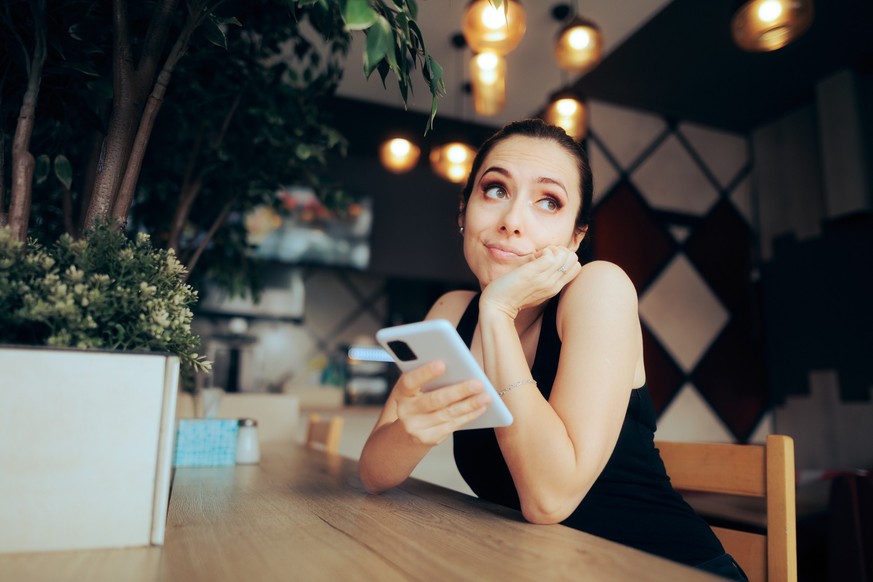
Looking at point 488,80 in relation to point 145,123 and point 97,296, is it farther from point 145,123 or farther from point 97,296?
point 97,296

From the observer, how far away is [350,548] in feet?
2.03

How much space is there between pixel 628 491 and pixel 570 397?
10.0 inches

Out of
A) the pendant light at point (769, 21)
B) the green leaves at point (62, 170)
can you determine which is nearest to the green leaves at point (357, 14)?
the green leaves at point (62, 170)

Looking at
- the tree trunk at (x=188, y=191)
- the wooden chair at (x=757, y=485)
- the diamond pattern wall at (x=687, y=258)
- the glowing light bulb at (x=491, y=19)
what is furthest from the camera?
the diamond pattern wall at (x=687, y=258)

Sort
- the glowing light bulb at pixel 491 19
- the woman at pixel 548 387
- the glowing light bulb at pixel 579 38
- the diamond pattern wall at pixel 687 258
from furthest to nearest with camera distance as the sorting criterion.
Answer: the diamond pattern wall at pixel 687 258 → the glowing light bulb at pixel 579 38 → the glowing light bulb at pixel 491 19 → the woman at pixel 548 387

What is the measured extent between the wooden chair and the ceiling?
255cm

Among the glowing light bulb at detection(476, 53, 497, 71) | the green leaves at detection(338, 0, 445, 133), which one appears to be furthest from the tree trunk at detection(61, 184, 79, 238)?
the glowing light bulb at detection(476, 53, 497, 71)

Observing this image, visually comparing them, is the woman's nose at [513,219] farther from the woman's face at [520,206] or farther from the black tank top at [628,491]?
the black tank top at [628,491]

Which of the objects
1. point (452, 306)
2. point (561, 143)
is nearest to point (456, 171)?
point (452, 306)

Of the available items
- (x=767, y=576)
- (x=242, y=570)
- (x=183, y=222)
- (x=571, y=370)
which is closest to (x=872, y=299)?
(x=767, y=576)

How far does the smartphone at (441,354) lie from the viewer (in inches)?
25.1

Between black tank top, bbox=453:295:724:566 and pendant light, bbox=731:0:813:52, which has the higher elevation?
pendant light, bbox=731:0:813:52

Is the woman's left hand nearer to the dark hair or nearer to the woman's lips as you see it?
the woman's lips

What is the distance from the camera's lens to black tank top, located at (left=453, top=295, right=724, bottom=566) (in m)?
0.89
